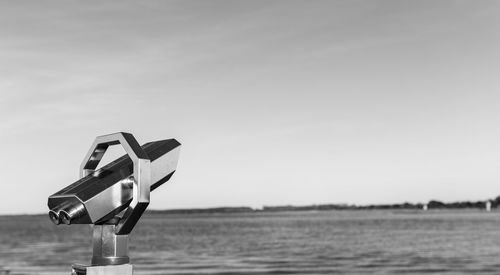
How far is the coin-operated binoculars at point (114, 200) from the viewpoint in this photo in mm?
1499

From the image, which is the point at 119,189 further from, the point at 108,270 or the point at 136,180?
the point at 108,270

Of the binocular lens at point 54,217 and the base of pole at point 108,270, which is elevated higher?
the binocular lens at point 54,217

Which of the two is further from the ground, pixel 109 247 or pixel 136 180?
pixel 136 180

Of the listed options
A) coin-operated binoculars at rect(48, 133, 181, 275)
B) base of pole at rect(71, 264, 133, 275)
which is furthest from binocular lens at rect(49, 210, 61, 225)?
base of pole at rect(71, 264, 133, 275)

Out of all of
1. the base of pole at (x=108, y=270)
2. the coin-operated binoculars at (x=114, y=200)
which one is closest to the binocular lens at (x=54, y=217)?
the coin-operated binoculars at (x=114, y=200)

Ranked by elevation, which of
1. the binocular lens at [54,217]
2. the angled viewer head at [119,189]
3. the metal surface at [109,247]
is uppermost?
the angled viewer head at [119,189]

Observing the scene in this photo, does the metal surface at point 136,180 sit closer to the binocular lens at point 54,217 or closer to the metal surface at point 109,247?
the metal surface at point 109,247

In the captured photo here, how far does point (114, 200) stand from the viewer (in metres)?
1.54

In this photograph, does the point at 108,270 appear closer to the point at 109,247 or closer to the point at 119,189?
the point at 109,247

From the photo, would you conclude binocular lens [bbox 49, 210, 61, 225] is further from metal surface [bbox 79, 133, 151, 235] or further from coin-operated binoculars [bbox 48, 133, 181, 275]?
metal surface [bbox 79, 133, 151, 235]

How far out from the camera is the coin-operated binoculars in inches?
59.0

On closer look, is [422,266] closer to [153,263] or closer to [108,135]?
[153,263]

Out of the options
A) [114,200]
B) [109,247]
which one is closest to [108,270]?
[109,247]

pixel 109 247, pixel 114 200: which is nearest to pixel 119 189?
pixel 114 200
